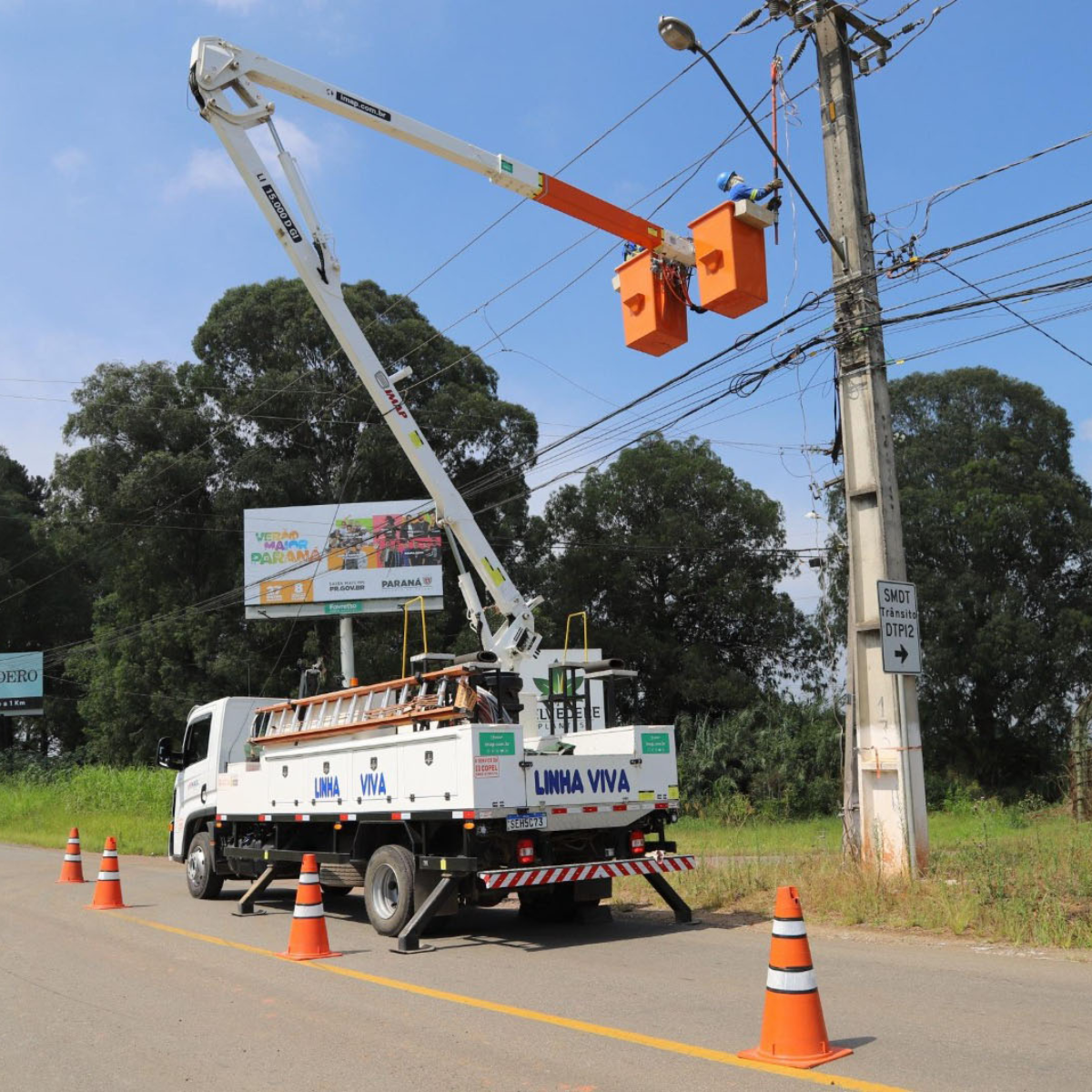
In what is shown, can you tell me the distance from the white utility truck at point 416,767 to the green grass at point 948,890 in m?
1.50

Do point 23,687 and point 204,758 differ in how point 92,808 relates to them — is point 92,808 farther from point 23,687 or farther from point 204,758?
point 204,758

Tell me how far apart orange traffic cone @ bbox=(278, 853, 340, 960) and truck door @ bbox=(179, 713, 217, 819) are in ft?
17.5

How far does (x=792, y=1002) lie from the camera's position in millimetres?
5832

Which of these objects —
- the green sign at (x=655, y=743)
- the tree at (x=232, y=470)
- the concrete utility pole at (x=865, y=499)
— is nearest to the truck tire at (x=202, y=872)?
the green sign at (x=655, y=743)

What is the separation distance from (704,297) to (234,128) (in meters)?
7.19

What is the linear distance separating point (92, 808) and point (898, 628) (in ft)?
96.5

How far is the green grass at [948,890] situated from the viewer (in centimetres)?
984

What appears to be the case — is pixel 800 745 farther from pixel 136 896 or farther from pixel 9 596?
pixel 9 596

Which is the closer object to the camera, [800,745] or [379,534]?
[800,745]

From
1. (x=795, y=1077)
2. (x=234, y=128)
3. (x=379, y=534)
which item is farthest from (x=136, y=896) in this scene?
(x=379, y=534)

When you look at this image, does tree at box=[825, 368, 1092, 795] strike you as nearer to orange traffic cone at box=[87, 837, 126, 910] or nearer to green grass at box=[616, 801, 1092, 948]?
green grass at box=[616, 801, 1092, 948]

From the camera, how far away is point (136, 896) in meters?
15.7

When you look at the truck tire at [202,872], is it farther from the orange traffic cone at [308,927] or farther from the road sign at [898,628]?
the road sign at [898,628]

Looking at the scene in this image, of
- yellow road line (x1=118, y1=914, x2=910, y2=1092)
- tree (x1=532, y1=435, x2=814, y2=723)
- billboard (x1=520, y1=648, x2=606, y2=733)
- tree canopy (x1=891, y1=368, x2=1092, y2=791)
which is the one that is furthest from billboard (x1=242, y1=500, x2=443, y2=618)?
yellow road line (x1=118, y1=914, x2=910, y2=1092)
